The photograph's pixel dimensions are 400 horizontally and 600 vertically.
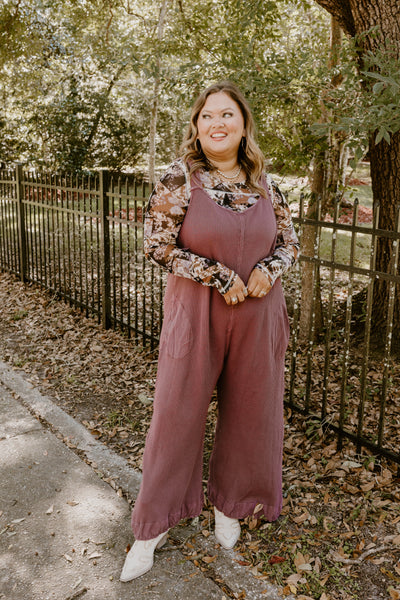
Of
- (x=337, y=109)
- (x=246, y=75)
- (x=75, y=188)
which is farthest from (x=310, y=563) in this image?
(x=75, y=188)

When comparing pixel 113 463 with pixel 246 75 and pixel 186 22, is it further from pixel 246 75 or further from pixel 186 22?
pixel 186 22

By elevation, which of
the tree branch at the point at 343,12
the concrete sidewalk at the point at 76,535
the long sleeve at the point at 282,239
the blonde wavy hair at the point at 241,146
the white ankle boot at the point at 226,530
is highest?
the tree branch at the point at 343,12

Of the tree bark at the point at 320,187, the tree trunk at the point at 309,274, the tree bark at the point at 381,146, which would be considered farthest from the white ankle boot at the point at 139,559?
the tree trunk at the point at 309,274

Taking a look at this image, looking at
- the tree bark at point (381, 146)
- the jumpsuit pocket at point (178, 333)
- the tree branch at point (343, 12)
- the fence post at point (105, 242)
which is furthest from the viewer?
the fence post at point (105, 242)

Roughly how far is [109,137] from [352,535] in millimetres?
16903

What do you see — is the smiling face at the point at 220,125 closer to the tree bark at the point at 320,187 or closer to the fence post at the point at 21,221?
the tree bark at the point at 320,187

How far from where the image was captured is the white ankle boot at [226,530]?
2916 mm

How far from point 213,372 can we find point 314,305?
1380 millimetres

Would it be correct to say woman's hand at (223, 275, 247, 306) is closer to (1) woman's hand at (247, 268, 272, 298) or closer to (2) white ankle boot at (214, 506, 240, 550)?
(1) woman's hand at (247, 268, 272, 298)

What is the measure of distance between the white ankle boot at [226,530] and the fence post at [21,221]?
6348mm

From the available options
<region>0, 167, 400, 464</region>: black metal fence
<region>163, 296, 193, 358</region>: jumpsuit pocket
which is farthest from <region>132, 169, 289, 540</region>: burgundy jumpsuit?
<region>0, 167, 400, 464</region>: black metal fence

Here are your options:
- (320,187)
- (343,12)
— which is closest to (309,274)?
(320,187)

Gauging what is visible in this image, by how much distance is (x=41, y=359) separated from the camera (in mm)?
5652

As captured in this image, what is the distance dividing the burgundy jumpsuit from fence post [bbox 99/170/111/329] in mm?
3470
